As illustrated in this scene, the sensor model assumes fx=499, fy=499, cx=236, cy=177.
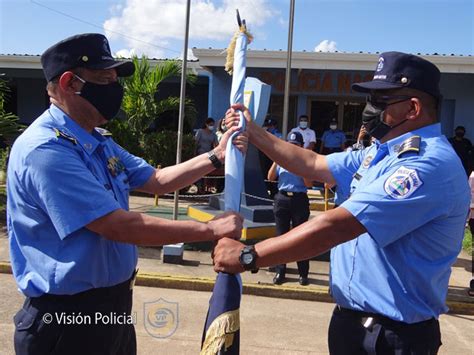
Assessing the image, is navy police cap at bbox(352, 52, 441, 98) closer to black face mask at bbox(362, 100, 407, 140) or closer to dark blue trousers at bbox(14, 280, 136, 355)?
black face mask at bbox(362, 100, 407, 140)

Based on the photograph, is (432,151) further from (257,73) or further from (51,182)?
(257,73)

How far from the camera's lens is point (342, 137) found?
13.1 metres

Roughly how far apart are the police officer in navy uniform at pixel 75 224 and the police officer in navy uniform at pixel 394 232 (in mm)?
454

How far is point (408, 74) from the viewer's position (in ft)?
7.36

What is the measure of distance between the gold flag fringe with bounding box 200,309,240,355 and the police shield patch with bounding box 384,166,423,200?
0.90 m

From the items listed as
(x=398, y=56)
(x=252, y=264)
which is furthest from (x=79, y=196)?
(x=398, y=56)

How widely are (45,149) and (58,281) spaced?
1.87ft

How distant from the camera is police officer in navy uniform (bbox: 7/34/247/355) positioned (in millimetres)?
2098

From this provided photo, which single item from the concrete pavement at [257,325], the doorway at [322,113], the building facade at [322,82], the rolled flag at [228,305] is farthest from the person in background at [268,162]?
the rolled flag at [228,305]

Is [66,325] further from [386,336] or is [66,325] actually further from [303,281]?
[303,281]

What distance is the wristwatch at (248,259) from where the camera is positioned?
221 cm

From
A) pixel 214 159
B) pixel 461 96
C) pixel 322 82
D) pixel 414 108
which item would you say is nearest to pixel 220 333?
pixel 214 159

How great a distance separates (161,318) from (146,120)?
7.85 metres

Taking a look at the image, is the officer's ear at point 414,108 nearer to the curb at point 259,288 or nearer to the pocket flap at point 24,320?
the pocket flap at point 24,320
